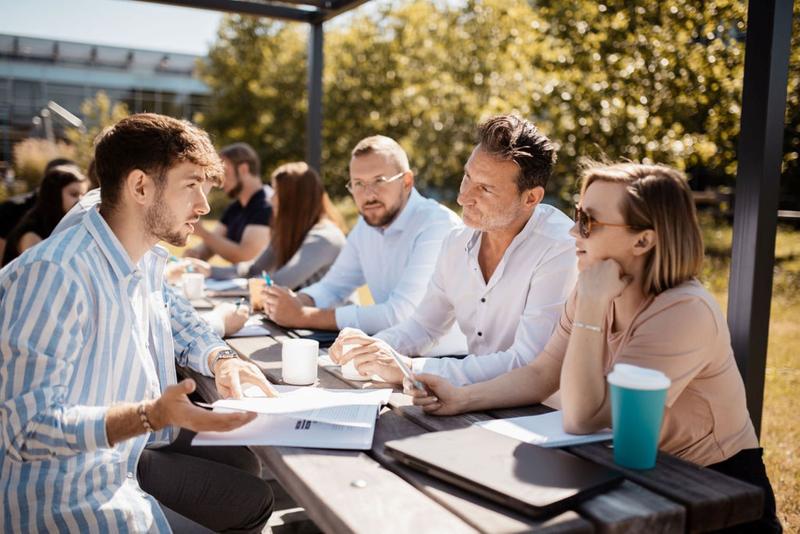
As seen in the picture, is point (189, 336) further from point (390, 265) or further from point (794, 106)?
point (794, 106)

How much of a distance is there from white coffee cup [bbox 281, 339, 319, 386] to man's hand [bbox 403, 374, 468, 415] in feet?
1.22

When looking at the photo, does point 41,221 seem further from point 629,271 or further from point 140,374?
point 629,271

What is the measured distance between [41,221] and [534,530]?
167 inches

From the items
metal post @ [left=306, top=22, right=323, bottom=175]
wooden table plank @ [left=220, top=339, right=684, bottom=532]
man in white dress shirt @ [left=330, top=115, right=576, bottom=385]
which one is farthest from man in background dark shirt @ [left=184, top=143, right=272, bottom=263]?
wooden table plank @ [left=220, top=339, right=684, bottom=532]

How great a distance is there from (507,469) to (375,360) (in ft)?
2.56

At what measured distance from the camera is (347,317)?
3127 mm

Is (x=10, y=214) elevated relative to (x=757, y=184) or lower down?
lower down

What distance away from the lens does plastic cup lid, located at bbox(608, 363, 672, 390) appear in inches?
53.4

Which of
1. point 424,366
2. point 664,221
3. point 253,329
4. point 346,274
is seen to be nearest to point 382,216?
point 346,274

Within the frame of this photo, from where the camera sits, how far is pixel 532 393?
1.99 m

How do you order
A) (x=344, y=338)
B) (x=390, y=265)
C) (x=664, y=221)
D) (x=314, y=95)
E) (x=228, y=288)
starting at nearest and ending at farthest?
(x=664, y=221), (x=344, y=338), (x=390, y=265), (x=228, y=288), (x=314, y=95)

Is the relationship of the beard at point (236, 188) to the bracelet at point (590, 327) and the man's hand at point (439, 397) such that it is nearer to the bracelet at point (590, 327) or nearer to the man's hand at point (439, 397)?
the man's hand at point (439, 397)

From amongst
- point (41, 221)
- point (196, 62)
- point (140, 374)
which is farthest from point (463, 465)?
point (196, 62)

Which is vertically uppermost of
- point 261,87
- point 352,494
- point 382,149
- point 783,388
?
point 261,87
